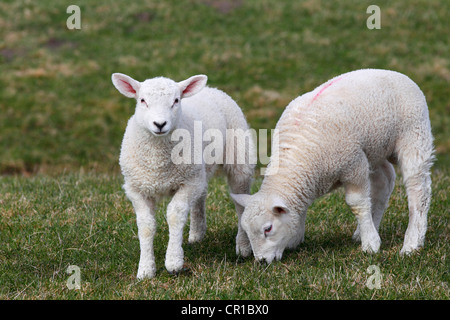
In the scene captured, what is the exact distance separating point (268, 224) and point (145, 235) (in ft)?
3.53

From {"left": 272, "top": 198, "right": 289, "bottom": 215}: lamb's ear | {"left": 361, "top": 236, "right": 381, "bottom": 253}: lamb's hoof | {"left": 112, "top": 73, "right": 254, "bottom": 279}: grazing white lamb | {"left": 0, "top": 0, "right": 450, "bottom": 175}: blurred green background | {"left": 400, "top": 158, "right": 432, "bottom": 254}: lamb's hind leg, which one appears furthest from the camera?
{"left": 0, "top": 0, "right": 450, "bottom": 175}: blurred green background

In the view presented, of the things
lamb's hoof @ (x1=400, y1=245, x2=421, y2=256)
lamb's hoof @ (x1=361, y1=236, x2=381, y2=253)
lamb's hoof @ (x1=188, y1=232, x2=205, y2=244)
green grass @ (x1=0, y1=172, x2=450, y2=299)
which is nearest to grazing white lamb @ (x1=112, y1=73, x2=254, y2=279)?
green grass @ (x1=0, y1=172, x2=450, y2=299)

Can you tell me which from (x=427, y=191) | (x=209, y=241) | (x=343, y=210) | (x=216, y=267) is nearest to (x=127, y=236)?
(x=209, y=241)

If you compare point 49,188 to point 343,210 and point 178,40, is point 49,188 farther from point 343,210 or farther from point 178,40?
point 178,40

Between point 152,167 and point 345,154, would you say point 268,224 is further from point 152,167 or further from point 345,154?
point 152,167

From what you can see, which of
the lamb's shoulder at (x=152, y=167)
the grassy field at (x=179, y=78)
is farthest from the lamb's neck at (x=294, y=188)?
the lamb's shoulder at (x=152, y=167)

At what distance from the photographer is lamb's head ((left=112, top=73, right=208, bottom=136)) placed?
4688 mm

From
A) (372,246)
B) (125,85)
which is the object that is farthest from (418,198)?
(125,85)

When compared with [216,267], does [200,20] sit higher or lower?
higher

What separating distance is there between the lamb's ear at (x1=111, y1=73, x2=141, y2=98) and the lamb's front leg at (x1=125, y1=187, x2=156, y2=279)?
0.84 meters

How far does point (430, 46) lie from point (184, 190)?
656 inches

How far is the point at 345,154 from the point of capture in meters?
5.49

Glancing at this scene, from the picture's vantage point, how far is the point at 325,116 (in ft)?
18.4

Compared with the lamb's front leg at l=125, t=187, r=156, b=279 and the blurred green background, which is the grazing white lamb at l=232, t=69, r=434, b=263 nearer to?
the lamb's front leg at l=125, t=187, r=156, b=279
